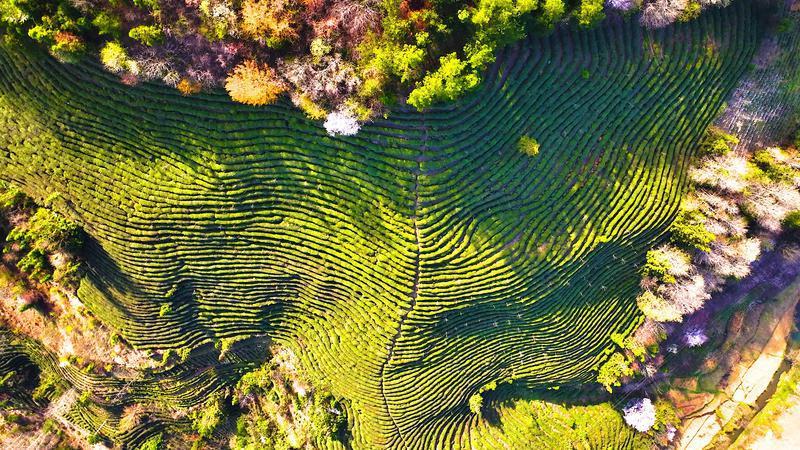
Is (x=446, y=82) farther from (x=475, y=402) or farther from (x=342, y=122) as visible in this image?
(x=475, y=402)

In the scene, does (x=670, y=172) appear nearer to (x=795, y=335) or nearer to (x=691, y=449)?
(x=795, y=335)

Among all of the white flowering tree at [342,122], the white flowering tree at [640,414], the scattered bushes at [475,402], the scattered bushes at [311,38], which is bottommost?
the white flowering tree at [640,414]

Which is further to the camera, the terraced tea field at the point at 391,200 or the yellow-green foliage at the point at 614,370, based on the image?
the yellow-green foliage at the point at 614,370

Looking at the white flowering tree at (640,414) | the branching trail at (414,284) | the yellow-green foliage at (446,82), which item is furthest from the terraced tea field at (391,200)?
the white flowering tree at (640,414)

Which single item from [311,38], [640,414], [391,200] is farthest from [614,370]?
[311,38]

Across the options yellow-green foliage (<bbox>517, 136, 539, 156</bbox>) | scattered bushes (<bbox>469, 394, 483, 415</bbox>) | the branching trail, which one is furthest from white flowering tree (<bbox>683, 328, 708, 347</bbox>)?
the branching trail

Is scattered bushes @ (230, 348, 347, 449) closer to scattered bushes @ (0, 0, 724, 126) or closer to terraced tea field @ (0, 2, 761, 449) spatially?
terraced tea field @ (0, 2, 761, 449)

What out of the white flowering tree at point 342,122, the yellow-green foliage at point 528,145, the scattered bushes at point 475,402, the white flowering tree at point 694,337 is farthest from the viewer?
the white flowering tree at point 694,337

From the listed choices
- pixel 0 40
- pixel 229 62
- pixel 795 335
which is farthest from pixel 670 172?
pixel 0 40

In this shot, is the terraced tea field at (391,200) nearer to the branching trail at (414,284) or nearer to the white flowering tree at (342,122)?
the branching trail at (414,284)
